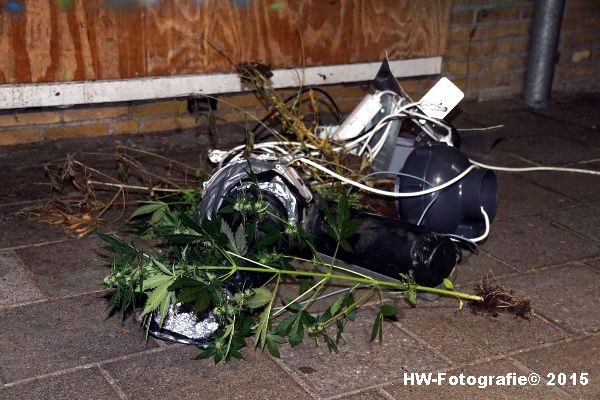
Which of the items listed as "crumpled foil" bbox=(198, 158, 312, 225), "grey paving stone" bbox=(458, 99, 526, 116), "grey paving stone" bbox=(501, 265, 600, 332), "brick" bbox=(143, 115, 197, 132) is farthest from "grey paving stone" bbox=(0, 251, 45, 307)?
"grey paving stone" bbox=(458, 99, 526, 116)

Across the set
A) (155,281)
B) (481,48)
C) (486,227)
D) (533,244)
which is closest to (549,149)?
(481,48)

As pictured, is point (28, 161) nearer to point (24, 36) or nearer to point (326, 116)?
point (24, 36)

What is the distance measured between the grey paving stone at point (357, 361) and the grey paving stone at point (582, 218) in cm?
170

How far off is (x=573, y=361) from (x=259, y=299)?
4.33 ft

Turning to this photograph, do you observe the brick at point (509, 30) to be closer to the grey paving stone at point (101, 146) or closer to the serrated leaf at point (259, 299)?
the grey paving stone at point (101, 146)

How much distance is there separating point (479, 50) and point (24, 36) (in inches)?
144

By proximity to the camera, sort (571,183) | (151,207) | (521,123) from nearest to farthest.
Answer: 1. (151,207)
2. (571,183)
3. (521,123)

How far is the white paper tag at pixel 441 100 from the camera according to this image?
503 cm

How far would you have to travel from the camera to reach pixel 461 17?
Answer: 7.30 m

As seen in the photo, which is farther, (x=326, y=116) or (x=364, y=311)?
(x=326, y=116)

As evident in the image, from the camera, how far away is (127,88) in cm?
616

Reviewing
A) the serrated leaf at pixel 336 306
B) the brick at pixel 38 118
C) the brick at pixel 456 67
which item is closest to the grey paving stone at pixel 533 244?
the serrated leaf at pixel 336 306

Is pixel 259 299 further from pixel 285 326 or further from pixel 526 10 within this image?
pixel 526 10

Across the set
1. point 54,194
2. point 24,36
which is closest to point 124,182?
point 54,194
